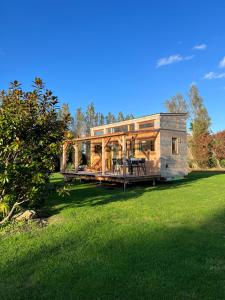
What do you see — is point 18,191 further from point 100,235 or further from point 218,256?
point 218,256

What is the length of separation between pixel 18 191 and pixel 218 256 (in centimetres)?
404

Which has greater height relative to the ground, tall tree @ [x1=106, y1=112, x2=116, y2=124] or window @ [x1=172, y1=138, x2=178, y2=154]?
tall tree @ [x1=106, y1=112, x2=116, y2=124]

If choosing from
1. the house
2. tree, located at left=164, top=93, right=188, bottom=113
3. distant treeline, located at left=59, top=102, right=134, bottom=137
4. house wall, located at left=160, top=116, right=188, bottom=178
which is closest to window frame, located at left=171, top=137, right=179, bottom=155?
the house

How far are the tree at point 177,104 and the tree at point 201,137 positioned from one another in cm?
211

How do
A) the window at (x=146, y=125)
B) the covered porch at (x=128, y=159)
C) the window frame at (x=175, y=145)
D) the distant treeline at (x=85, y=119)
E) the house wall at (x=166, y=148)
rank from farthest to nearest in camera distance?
the distant treeline at (x=85, y=119) < the window frame at (x=175, y=145) < the window at (x=146, y=125) < the house wall at (x=166, y=148) < the covered porch at (x=128, y=159)

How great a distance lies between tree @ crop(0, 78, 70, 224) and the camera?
5117 millimetres

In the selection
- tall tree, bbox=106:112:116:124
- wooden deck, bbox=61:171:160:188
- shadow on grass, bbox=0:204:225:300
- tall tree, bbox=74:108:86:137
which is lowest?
shadow on grass, bbox=0:204:225:300

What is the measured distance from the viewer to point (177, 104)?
105 feet

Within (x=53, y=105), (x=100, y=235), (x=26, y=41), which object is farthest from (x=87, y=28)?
(x=100, y=235)

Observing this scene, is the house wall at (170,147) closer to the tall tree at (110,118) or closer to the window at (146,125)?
the window at (146,125)

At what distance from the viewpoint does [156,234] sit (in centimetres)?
468

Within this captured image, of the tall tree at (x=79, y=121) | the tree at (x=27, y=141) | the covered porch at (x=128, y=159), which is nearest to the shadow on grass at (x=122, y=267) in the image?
the tree at (x=27, y=141)

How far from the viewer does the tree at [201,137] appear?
80.7 ft

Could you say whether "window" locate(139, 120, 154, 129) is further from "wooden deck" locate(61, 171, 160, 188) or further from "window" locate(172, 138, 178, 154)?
"wooden deck" locate(61, 171, 160, 188)
